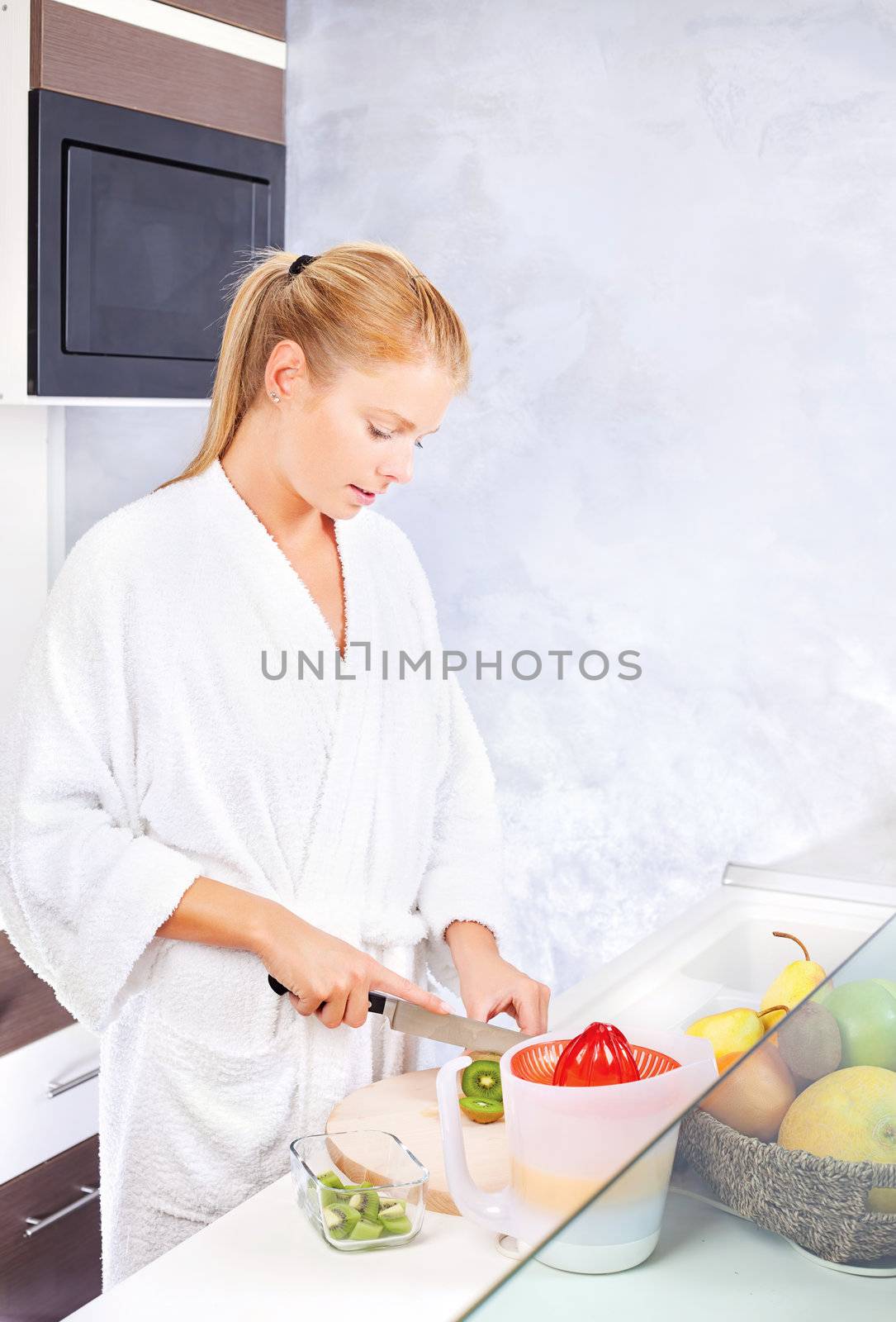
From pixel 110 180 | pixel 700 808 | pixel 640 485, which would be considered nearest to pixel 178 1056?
pixel 700 808

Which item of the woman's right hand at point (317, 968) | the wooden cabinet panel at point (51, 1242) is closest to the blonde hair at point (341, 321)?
the woman's right hand at point (317, 968)

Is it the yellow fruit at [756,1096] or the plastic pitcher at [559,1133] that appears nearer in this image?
the yellow fruit at [756,1096]

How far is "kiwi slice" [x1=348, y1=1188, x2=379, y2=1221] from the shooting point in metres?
0.92

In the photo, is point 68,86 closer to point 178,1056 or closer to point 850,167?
point 850,167

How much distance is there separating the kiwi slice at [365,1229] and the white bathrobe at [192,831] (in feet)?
1.05

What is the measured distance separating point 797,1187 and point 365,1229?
1.16 ft

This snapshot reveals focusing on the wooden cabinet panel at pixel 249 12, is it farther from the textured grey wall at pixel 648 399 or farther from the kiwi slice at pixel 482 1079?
the kiwi slice at pixel 482 1079

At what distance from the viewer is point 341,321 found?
47.4 inches

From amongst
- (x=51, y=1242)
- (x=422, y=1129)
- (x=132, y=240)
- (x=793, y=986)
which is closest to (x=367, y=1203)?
(x=422, y=1129)

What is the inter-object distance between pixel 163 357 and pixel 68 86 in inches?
14.9

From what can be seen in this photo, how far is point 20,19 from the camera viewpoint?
5.70 ft

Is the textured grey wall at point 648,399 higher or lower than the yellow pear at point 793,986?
higher

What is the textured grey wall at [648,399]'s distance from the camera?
1.74 metres

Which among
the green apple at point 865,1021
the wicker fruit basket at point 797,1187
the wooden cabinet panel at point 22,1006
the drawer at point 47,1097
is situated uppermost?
the green apple at point 865,1021
